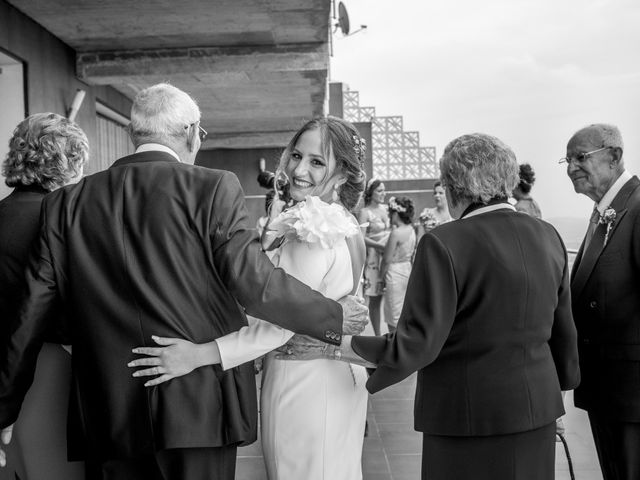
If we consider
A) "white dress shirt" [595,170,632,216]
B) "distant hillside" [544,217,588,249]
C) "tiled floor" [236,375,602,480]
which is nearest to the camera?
"white dress shirt" [595,170,632,216]

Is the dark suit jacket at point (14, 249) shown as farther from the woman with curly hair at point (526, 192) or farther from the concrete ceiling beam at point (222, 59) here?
the concrete ceiling beam at point (222, 59)

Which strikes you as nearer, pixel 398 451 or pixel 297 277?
pixel 297 277

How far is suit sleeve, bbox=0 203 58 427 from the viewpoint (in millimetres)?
1956

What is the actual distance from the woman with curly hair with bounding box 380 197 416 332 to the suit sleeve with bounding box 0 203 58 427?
17.1 feet

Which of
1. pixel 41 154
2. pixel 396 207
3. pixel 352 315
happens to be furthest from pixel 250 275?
pixel 396 207

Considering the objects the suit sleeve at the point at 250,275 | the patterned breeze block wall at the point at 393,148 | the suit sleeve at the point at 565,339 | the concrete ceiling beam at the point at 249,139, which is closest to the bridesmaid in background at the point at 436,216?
the suit sleeve at the point at 565,339

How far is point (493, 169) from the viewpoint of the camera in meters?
2.14

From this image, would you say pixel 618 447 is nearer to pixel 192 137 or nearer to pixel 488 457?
pixel 488 457

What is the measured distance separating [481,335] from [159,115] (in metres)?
1.17

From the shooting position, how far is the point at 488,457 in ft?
6.89

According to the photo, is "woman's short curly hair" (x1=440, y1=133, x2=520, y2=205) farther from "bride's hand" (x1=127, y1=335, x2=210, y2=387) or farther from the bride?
"bride's hand" (x1=127, y1=335, x2=210, y2=387)

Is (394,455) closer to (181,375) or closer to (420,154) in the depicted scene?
(181,375)

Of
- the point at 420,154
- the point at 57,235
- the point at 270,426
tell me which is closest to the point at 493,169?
the point at 270,426

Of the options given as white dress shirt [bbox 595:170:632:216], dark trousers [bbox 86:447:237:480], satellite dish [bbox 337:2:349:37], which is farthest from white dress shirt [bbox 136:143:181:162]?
satellite dish [bbox 337:2:349:37]
